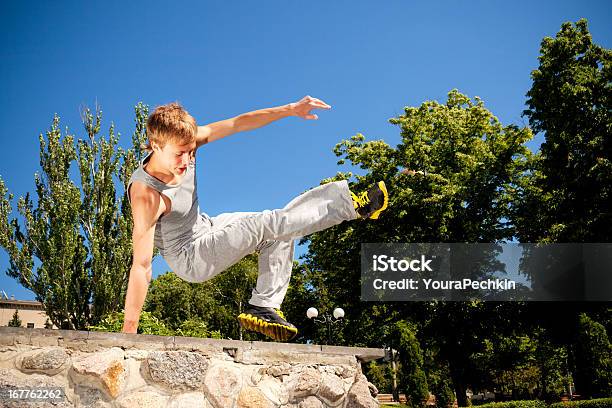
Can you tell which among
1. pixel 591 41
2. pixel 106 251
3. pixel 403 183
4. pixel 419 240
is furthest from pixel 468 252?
pixel 106 251

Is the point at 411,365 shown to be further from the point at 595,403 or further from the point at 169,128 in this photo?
the point at 169,128

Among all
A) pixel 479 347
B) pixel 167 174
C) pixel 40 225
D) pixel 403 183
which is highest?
pixel 403 183

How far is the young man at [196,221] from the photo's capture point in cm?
352

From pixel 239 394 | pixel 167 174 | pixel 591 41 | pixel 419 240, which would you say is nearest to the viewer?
pixel 239 394

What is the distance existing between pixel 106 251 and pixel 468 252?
1338cm

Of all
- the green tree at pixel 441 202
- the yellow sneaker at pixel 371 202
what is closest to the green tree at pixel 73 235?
the green tree at pixel 441 202

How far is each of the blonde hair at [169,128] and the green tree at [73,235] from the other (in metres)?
12.9

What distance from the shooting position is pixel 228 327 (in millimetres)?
34000

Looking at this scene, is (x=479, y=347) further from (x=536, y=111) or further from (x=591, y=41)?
(x=591, y=41)

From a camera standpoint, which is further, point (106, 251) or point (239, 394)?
point (106, 251)

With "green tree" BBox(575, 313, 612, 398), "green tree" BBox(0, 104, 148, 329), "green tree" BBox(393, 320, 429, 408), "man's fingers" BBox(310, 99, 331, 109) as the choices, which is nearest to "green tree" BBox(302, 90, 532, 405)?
"green tree" BBox(393, 320, 429, 408)

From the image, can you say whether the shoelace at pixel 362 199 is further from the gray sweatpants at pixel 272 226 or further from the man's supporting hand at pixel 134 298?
the man's supporting hand at pixel 134 298

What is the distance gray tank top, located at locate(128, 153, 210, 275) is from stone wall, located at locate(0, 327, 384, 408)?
27.5 inches

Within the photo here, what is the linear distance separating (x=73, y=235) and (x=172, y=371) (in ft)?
45.7
